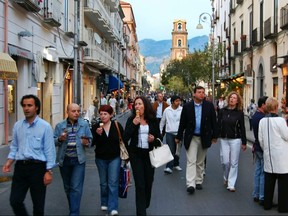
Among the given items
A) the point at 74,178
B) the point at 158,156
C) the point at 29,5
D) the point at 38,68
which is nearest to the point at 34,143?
the point at 74,178

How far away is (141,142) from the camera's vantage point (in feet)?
21.5

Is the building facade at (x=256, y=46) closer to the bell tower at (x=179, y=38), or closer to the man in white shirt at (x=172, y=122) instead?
the man in white shirt at (x=172, y=122)

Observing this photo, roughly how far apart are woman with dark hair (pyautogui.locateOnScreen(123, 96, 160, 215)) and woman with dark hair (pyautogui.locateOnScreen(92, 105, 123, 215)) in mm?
188

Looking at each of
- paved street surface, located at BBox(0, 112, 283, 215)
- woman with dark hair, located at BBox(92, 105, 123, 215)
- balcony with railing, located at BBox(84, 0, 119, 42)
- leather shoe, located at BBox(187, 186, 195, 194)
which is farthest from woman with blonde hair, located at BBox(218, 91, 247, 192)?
balcony with railing, located at BBox(84, 0, 119, 42)

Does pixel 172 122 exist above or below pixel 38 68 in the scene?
below

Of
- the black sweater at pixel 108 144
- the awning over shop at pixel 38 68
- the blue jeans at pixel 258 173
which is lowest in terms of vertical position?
the blue jeans at pixel 258 173

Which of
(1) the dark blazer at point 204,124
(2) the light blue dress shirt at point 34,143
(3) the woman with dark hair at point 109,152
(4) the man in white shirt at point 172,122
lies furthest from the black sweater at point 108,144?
(4) the man in white shirt at point 172,122

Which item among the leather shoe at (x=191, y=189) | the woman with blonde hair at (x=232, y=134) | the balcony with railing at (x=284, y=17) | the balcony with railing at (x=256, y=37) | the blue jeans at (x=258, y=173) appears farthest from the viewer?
the balcony with railing at (x=256, y=37)

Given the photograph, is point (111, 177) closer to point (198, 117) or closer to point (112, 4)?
point (198, 117)

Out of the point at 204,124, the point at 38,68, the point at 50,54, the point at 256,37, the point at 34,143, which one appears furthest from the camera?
the point at 256,37

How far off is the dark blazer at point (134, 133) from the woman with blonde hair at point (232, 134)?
2349 mm

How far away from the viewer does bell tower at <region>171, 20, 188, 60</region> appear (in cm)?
13812

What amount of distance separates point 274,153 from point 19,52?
11.0 metres

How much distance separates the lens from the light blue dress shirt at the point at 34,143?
5.27 metres
